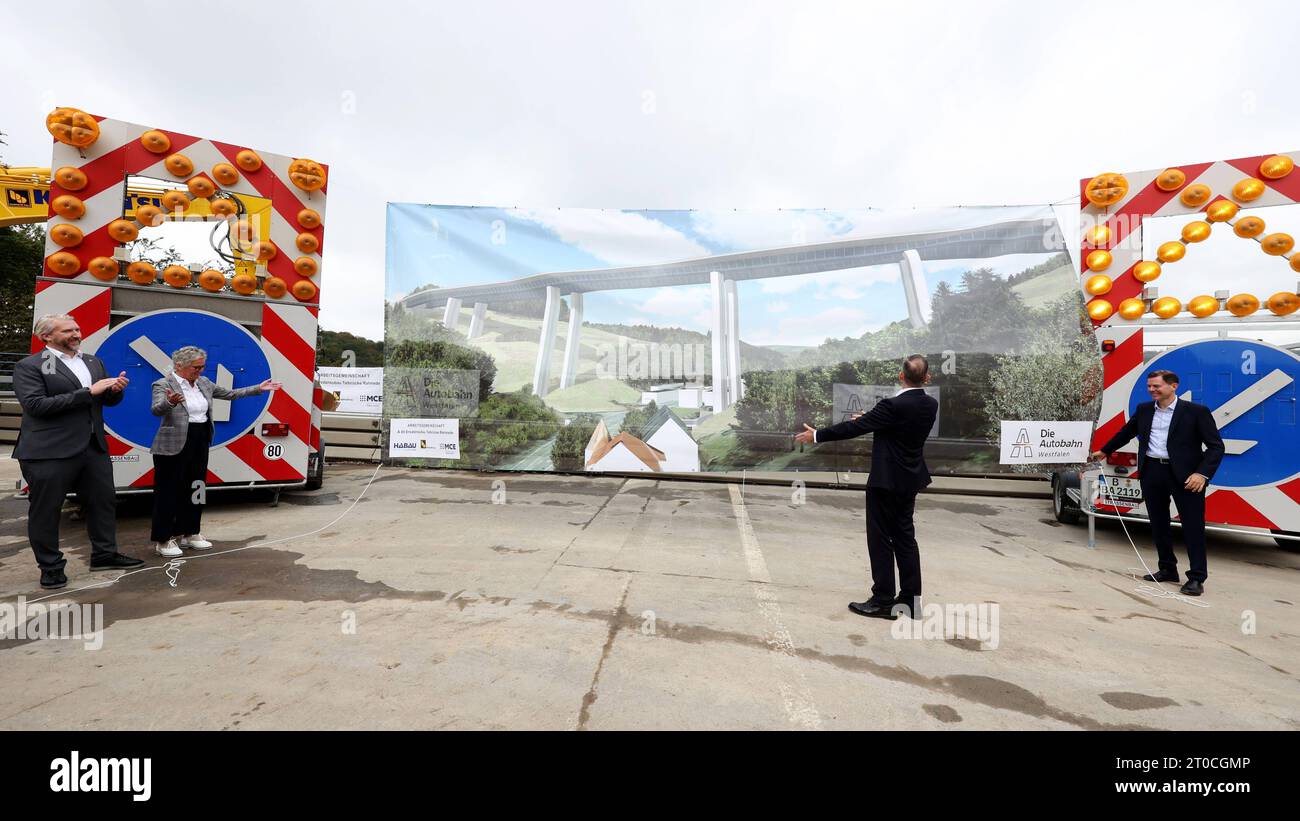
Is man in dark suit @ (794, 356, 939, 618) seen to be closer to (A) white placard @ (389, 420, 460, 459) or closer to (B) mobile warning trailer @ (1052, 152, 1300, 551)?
(B) mobile warning trailer @ (1052, 152, 1300, 551)

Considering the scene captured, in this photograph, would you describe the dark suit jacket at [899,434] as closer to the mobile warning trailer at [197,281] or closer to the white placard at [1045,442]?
the white placard at [1045,442]

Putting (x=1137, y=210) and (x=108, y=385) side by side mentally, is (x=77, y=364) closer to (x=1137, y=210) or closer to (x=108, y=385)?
(x=108, y=385)

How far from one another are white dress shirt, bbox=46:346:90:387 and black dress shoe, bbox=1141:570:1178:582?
27.2 ft

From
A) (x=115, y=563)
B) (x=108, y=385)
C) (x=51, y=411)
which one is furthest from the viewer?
(x=115, y=563)

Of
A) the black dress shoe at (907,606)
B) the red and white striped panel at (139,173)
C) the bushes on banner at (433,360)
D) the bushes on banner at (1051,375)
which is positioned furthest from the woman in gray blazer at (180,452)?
the bushes on banner at (1051,375)

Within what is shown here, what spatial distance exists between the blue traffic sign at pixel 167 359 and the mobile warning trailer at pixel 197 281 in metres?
0.01

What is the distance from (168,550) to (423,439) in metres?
4.58

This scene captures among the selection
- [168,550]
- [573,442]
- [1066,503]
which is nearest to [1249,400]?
[1066,503]

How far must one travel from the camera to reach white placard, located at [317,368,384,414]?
11367 mm

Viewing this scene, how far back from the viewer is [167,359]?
208 inches

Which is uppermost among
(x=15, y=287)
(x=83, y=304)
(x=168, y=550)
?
(x=15, y=287)
